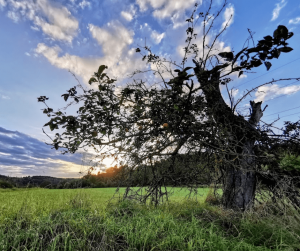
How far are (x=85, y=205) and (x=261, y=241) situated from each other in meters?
2.90

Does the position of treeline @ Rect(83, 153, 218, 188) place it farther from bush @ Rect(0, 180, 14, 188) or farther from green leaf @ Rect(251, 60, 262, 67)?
bush @ Rect(0, 180, 14, 188)

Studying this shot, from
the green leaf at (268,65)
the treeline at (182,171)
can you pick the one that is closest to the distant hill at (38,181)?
the treeline at (182,171)

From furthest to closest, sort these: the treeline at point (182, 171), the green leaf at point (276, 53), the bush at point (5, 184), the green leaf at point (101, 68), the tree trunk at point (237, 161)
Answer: the bush at point (5, 184), the treeline at point (182, 171), the tree trunk at point (237, 161), the green leaf at point (101, 68), the green leaf at point (276, 53)

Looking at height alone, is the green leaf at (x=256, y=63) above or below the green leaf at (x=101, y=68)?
below

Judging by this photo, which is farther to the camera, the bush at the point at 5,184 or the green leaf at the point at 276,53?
the bush at the point at 5,184

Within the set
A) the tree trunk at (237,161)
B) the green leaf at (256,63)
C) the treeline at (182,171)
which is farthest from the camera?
the treeline at (182,171)

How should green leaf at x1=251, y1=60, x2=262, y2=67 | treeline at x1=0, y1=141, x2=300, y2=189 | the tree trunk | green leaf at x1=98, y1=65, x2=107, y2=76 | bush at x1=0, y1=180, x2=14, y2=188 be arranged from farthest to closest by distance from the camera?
bush at x1=0, y1=180, x2=14, y2=188
treeline at x1=0, y1=141, x2=300, y2=189
the tree trunk
green leaf at x1=98, y1=65, x2=107, y2=76
green leaf at x1=251, y1=60, x2=262, y2=67

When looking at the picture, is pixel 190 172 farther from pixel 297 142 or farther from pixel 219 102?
pixel 297 142

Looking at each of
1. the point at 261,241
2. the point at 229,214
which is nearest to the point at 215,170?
the point at 229,214

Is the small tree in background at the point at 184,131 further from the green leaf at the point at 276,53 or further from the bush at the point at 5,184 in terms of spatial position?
the bush at the point at 5,184

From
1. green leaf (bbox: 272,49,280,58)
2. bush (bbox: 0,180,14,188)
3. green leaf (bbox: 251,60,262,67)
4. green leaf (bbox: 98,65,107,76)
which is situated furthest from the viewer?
bush (bbox: 0,180,14,188)

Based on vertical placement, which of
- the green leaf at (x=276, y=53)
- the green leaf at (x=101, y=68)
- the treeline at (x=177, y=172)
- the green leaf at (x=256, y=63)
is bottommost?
the treeline at (x=177, y=172)

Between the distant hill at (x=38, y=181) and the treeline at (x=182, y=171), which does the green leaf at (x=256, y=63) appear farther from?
the distant hill at (x=38, y=181)

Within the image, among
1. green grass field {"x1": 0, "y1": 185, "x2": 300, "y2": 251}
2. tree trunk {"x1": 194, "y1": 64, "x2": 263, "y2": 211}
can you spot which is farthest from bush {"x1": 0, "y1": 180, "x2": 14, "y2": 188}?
tree trunk {"x1": 194, "y1": 64, "x2": 263, "y2": 211}
